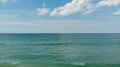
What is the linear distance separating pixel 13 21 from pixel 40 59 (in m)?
2.35

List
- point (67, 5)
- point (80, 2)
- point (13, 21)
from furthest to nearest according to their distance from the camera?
point (13, 21) < point (67, 5) < point (80, 2)

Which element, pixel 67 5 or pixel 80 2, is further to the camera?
pixel 67 5

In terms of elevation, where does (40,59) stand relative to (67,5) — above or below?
below

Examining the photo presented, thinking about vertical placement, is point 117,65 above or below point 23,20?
below

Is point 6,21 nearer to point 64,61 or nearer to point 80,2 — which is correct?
point 64,61

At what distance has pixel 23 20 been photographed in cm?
1095

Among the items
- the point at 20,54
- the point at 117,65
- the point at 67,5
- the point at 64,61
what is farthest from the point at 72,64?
the point at 20,54

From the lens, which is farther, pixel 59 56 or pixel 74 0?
pixel 59 56

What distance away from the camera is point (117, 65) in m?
8.63

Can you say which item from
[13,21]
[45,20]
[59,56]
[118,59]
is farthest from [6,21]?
[118,59]

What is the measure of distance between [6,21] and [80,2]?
4.14 m

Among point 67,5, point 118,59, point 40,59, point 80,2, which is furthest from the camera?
point 40,59

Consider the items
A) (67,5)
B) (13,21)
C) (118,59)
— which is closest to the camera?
(67,5)

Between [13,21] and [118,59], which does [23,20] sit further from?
[118,59]
